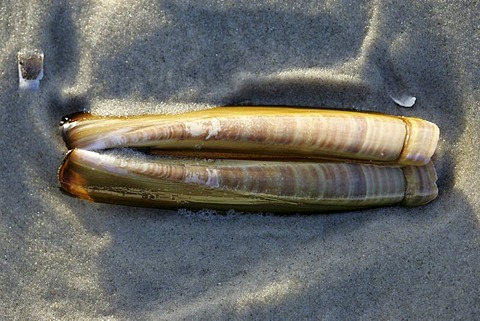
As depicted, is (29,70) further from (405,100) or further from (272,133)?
(405,100)

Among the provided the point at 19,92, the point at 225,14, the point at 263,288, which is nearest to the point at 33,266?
the point at 19,92

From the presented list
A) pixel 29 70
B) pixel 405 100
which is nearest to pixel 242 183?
pixel 405 100

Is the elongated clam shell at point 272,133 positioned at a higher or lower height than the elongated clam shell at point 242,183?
higher

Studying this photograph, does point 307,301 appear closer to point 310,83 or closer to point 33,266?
point 310,83

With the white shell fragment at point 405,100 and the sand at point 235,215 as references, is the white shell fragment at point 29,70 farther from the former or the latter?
Result: the white shell fragment at point 405,100

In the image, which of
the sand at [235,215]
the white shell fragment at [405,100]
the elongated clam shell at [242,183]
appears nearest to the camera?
the elongated clam shell at [242,183]

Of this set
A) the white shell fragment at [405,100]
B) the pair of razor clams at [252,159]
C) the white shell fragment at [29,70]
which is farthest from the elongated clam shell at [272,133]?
the white shell fragment at [29,70]

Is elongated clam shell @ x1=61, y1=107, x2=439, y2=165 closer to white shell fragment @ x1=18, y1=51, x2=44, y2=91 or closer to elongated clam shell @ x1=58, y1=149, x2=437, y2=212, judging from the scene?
elongated clam shell @ x1=58, y1=149, x2=437, y2=212
